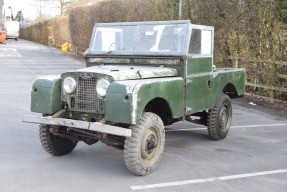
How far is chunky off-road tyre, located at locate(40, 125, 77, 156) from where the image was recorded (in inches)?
219

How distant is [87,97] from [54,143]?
1.00 metres

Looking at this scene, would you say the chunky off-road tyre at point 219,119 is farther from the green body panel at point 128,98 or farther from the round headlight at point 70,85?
the round headlight at point 70,85

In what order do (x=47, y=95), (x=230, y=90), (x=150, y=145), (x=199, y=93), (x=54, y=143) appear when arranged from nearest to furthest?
(x=150, y=145) < (x=47, y=95) < (x=54, y=143) < (x=199, y=93) < (x=230, y=90)

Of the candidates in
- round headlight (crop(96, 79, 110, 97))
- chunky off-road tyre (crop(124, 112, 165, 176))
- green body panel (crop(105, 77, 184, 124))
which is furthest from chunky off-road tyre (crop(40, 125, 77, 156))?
chunky off-road tyre (crop(124, 112, 165, 176))

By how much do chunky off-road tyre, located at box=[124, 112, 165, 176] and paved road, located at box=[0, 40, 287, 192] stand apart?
0.15 m

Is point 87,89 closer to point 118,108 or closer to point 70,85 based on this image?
point 70,85

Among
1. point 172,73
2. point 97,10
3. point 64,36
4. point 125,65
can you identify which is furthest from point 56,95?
point 64,36

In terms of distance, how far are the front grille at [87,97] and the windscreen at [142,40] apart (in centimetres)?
112

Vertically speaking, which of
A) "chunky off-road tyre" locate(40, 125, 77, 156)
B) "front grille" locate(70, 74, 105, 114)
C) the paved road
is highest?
"front grille" locate(70, 74, 105, 114)

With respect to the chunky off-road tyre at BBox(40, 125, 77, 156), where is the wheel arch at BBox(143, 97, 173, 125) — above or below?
above

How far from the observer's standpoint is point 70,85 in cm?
520

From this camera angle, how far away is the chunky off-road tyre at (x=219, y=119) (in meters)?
6.73

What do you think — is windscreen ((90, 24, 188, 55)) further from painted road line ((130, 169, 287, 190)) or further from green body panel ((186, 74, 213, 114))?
painted road line ((130, 169, 287, 190))

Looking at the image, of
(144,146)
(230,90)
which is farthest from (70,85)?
(230,90)
